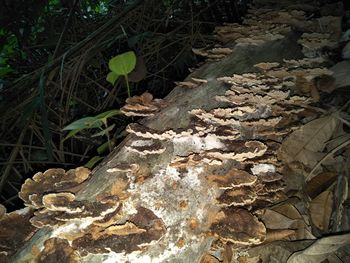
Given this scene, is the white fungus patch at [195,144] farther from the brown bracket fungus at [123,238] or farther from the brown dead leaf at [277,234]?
the brown dead leaf at [277,234]

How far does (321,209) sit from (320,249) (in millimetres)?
456

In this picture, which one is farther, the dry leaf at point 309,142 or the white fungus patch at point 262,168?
the dry leaf at point 309,142

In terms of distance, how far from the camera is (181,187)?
1922 mm

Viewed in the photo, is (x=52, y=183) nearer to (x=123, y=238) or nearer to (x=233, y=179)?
(x=123, y=238)

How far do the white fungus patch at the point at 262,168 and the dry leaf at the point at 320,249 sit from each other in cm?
54

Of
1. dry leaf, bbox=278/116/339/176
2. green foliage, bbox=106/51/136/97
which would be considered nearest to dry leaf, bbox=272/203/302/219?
dry leaf, bbox=278/116/339/176

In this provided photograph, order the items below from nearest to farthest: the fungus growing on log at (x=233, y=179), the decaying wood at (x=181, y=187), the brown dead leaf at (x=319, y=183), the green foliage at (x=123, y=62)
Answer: the decaying wood at (x=181, y=187) < the fungus growing on log at (x=233, y=179) < the brown dead leaf at (x=319, y=183) < the green foliage at (x=123, y=62)

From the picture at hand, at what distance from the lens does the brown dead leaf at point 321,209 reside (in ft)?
7.30

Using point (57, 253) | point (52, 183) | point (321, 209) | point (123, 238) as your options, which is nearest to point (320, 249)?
point (321, 209)

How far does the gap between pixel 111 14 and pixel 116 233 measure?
420 cm

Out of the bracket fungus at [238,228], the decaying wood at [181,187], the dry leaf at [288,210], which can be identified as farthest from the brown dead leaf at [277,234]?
the bracket fungus at [238,228]

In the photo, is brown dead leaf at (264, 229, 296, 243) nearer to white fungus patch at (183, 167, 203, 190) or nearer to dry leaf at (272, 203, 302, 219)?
dry leaf at (272, 203, 302, 219)

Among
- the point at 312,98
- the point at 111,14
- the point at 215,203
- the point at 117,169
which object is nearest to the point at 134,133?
the point at 117,169

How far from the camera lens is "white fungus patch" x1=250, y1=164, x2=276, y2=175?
2213 millimetres
